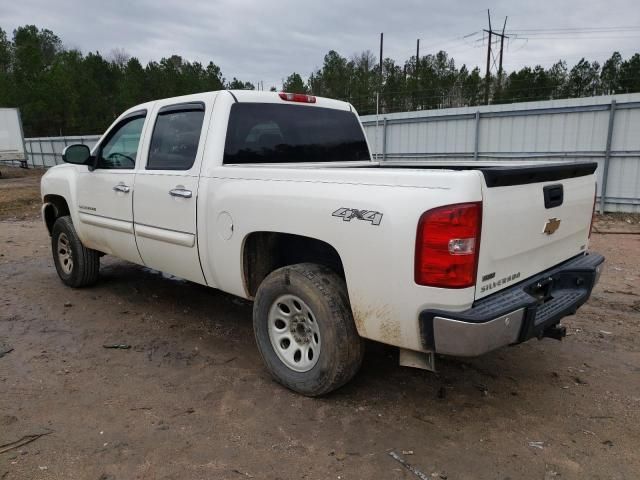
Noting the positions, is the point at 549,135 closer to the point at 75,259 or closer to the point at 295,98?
the point at 295,98

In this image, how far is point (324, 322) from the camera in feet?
9.57

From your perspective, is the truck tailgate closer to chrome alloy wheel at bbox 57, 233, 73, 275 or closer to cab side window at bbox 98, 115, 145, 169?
cab side window at bbox 98, 115, 145, 169

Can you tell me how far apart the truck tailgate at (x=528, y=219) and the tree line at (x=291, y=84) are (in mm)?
23779

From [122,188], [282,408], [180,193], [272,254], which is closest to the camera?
[282,408]

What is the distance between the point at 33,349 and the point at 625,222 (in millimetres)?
10395

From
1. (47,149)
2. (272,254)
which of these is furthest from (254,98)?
(47,149)

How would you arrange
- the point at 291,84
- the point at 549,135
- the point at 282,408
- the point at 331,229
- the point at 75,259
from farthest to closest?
the point at 291,84
the point at 549,135
the point at 75,259
the point at 282,408
the point at 331,229

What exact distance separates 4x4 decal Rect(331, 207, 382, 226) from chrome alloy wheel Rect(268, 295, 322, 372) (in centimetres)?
67

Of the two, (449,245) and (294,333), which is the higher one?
(449,245)

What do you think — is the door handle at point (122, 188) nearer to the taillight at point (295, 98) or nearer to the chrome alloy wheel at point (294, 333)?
the taillight at point (295, 98)

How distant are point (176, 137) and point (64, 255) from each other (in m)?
2.71

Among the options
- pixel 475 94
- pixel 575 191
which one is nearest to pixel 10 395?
pixel 575 191

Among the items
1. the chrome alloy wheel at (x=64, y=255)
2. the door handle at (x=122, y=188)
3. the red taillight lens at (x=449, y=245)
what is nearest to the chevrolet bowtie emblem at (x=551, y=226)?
the red taillight lens at (x=449, y=245)

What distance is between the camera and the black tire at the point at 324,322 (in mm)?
2908
